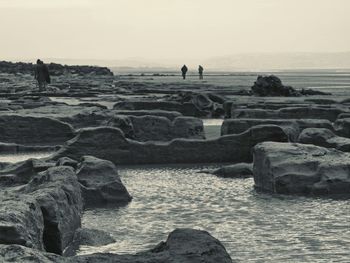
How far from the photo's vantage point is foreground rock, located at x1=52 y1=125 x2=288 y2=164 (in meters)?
13.2

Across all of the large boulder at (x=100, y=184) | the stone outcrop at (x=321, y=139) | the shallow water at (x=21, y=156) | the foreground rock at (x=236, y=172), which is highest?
the stone outcrop at (x=321, y=139)

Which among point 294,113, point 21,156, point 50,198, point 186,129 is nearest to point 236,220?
point 50,198

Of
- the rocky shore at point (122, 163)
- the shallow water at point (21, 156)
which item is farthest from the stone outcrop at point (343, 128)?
the shallow water at point (21, 156)

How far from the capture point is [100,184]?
9.52 metres

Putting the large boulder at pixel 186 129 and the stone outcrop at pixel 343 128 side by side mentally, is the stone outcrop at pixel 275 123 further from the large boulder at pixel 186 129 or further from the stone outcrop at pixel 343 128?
the large boulder at pixel 186 129

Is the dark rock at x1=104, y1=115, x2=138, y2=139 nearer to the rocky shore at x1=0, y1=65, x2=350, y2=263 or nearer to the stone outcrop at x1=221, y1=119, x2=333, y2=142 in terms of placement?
the rocky shore at x1=0, y1=65, x2=350, y2=263

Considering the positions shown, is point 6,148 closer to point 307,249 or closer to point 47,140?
point 47,140

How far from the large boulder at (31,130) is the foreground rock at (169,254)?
38.3 ft

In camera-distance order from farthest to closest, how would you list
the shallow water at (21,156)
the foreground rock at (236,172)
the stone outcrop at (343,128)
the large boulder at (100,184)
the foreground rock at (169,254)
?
the stone outcrop at (343,128), the shallow water at (21,156), the foreground rock at (236,172), the large boulder at (100,184), the foreground rock at (169,254)

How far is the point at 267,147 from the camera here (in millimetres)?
10703

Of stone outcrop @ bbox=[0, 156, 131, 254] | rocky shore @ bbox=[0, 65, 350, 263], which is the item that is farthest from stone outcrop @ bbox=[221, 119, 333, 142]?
stone outcrop @ bbox=[0, 156, 131, 254]

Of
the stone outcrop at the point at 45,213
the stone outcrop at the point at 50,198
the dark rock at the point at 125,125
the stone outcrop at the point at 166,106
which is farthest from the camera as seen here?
the stone outcrop at the point at 166,106

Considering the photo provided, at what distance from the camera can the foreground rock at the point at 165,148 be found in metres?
13.2

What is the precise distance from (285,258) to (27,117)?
11.7 metres
